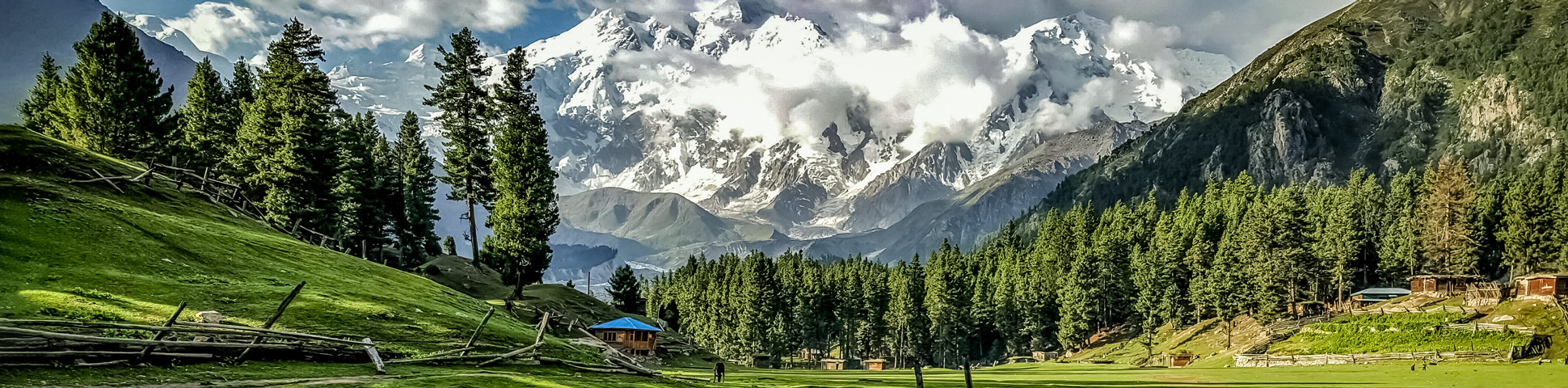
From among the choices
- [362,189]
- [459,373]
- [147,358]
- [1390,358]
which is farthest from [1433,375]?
[362,189]

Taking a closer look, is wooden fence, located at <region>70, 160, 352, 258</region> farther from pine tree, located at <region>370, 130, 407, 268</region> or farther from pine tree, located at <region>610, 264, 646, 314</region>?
pine tree, located at <region>610, 264, 646, 314</region>

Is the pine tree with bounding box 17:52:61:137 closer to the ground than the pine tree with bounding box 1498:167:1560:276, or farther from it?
farther from it

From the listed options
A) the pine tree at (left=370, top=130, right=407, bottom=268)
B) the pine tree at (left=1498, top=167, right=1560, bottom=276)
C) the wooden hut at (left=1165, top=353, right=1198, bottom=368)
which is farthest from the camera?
the pine tree at (left=1498, top=167, right=1560, bottom=276)

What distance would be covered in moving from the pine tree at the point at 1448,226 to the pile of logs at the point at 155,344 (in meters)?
116

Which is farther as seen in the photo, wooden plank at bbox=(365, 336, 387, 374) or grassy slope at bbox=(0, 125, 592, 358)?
grassy slope at bbox=(0, 125, 592, 358)

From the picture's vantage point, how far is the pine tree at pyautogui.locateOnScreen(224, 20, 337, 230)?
59.0 m

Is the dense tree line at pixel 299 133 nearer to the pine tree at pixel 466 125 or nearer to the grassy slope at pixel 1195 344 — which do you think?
the pine tree at pixel 466 125

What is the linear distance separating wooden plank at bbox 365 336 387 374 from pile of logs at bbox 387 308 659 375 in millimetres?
1237

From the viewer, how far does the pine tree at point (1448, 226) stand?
94.6m

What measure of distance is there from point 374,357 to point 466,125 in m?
55.7

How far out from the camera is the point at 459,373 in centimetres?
2444

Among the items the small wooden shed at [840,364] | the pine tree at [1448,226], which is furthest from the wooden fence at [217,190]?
the pine tree at [1448,226]

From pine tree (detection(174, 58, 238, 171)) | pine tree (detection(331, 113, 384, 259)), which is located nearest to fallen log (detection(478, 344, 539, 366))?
pine tree (detection(331, 113, 384, 259))

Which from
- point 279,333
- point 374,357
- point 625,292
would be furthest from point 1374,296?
point 279,333
